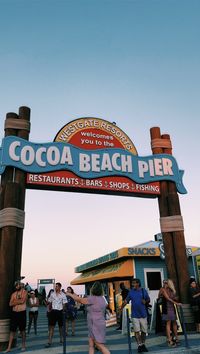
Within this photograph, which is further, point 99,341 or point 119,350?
point 119,350

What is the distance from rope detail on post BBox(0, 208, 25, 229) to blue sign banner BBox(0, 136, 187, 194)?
49.0 inches

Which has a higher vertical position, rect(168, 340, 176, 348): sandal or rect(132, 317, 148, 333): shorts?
rect(132, 317, 148, 333): shorts

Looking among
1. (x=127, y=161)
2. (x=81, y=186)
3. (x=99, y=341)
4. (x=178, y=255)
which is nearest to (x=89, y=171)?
(x=81, y=186)

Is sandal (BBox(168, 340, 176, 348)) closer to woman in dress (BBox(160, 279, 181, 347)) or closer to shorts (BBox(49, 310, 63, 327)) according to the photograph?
woman in dress (BBox(160, 279, 181, 347))

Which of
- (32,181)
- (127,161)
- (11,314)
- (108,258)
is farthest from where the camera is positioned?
(108,258)

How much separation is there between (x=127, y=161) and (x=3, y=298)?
5.67 metres

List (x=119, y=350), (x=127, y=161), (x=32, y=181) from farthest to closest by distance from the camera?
(x=127, y=161) → (x=32, y=181) → (x=119, y=350)

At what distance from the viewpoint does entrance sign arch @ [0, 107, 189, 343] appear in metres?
9.50

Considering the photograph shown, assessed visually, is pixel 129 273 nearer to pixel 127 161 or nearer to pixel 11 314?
pixel 127 161

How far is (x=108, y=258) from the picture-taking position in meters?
20.6

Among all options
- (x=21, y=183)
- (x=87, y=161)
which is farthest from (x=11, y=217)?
(x=87, y=161)

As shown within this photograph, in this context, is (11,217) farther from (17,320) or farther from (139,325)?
(139,325)

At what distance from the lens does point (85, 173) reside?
10.8m

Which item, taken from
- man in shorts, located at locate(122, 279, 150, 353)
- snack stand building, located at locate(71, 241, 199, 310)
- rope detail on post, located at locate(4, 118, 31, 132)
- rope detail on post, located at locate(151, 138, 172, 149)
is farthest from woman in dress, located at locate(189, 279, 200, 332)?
snack stand building, located at locate(71, 241, 199, 310)
